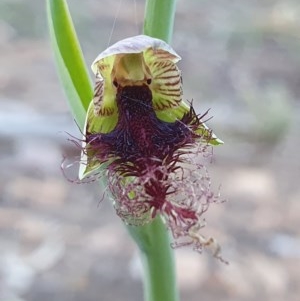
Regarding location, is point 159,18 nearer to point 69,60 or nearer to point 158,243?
point 69,60

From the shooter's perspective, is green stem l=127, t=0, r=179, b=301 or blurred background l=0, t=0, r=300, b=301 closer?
green stem l=127, t=0, r=179, b=301

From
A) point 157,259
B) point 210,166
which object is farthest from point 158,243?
point 210,166

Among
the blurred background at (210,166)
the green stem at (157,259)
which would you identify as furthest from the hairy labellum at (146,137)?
the blurred background at (210,166)

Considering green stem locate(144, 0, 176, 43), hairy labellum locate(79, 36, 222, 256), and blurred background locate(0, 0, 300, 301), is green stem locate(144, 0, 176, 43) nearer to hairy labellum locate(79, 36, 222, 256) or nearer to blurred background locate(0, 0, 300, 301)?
hairy labellum locate(79, 36, 222, 256)

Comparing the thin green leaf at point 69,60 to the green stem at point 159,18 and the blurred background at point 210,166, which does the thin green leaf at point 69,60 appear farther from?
the blurred background at point 210,166

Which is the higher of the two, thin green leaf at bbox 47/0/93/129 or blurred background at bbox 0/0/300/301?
thin green leaf at bbox 47/0/93/129

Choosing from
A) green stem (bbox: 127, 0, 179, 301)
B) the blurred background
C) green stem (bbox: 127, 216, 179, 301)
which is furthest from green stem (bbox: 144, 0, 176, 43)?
the blurred background

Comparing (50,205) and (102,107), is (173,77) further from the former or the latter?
(50,205)
